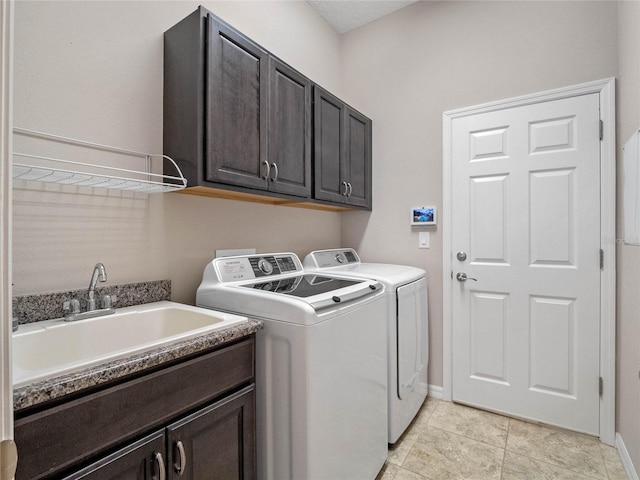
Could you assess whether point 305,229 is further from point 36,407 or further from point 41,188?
point 36,407

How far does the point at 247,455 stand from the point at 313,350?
47 centimetres

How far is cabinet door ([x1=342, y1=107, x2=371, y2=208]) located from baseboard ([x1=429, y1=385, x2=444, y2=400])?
150cm

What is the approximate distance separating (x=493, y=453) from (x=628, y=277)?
3.94 ft

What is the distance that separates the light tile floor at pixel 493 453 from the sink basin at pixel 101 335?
129 centimetres

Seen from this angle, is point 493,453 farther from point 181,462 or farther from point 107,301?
point 107,301

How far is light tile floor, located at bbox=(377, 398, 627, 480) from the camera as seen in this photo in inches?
65.2

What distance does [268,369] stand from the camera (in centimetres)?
129

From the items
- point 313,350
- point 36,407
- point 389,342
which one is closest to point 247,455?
point 313,350

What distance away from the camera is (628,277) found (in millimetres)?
1688

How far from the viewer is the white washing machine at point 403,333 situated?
1.81 meters

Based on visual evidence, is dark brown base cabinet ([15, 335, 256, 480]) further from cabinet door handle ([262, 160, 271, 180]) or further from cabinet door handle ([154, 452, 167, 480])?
cabinet door handle ([262, 160, 271, 180])

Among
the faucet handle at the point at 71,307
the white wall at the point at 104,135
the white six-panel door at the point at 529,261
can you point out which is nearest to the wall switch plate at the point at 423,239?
the white six-panel door at the point at 529,261

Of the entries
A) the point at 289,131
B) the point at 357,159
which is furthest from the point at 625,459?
the point at 289,131

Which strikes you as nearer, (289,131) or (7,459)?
(7,459)
